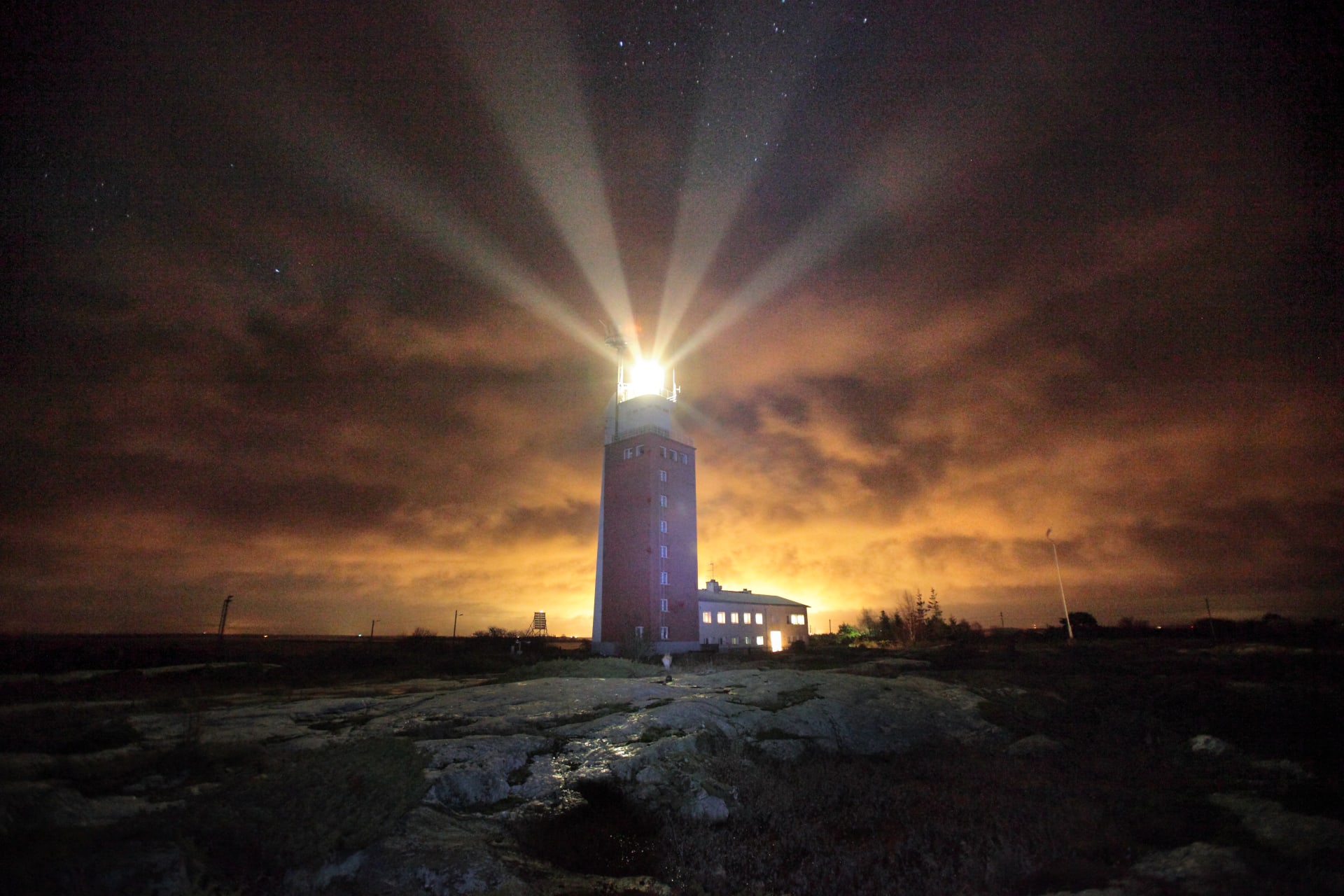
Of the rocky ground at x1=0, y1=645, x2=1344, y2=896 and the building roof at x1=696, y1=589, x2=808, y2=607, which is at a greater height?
the building roof at x1=696, y1=589, x2=808, y2=607

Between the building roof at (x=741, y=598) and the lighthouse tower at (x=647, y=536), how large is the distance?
504cm

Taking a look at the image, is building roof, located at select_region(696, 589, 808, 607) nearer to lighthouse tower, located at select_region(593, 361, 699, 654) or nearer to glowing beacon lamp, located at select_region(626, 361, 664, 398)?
lighthouse tower, located at select_region(593, 361, 699, 654)

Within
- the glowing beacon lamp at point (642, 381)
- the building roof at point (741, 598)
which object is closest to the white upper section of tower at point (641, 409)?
the glowing beacon lamp at point (642, 381)

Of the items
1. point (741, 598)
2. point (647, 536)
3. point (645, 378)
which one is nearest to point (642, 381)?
point (645, 378)

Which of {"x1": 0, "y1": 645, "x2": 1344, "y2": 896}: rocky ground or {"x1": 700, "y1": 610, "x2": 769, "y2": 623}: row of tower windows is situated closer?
{"x1": 0, "y1": 645, "x2": 1344, "y2": 896}: rocky ground

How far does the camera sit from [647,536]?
55281 mm

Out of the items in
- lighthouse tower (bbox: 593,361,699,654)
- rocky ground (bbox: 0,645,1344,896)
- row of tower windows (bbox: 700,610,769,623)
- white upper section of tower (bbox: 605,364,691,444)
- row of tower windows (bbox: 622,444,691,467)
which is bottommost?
rocky ground (bbox: 0,645,1344,896)

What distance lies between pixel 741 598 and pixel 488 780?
65574 mm

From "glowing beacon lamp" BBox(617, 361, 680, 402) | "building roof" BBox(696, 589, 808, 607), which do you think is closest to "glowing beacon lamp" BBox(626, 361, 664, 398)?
"glowing beacon lamp" BBox(617, 361, 680, 402)

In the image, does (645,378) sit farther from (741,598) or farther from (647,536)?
(741,598)

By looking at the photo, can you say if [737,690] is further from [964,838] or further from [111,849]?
[111,849]

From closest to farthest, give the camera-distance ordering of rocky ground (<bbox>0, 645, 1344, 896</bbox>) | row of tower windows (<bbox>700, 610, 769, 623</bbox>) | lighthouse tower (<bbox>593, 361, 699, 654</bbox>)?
rocky ground (<bbox>0, 645, 1344, 896</bbox>) < lighthouse tower (<bbox>593, 361, 699, 654</bbox>) < row of tower windows (<bbox>700, 610, 769, 623</bbox>)

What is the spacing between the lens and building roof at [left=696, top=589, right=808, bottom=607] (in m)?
66.6

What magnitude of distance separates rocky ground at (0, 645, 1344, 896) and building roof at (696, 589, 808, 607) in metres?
44.0
